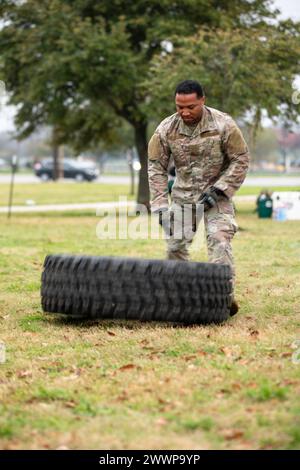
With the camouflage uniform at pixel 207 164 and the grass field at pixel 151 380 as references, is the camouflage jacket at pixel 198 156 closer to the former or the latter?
the camouflage uniform at pixel 207 164

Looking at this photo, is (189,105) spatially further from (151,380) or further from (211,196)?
(151,380)

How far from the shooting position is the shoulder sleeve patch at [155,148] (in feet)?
26.9

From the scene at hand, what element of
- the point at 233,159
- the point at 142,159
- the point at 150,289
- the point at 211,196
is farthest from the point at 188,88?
the point at 142,159

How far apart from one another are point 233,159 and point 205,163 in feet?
0.81

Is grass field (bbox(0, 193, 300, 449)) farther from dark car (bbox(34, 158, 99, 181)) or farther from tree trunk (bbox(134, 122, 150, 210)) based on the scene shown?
dark car (bbox(34, 158, 99, 181))

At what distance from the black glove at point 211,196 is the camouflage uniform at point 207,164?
5 centimetres

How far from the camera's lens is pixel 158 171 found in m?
8.27

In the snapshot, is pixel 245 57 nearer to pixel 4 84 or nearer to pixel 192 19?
pixel 192 19

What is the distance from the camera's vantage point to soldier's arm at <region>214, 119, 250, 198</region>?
317 inches

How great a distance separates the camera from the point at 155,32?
24156 millimetres

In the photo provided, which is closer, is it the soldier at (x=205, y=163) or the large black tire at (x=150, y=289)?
the large black tire at (x=150, y=289)

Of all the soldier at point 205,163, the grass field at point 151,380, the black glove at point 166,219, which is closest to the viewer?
the grass field at point 151,380

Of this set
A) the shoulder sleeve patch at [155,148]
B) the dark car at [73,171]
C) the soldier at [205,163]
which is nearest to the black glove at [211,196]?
the soldier at [205,163]

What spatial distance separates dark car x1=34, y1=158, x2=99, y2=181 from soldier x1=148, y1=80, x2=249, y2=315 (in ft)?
194
